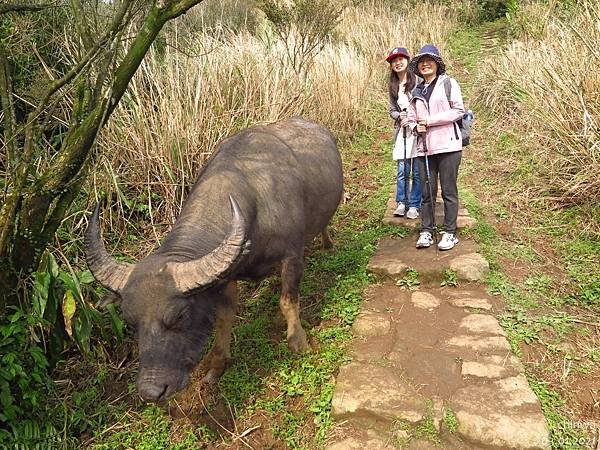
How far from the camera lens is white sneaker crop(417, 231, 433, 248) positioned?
4.59 meters

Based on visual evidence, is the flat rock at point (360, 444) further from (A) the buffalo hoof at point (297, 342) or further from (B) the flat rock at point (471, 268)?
(B) the flat rock at point (471, 268)

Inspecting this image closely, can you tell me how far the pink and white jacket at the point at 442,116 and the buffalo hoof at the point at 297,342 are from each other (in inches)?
80.7

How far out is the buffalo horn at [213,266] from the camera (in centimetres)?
255

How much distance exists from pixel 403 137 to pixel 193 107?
2.27 meters

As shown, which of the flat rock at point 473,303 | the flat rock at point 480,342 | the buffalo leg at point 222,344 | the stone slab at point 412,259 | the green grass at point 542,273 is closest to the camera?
the green grass at point 542,273

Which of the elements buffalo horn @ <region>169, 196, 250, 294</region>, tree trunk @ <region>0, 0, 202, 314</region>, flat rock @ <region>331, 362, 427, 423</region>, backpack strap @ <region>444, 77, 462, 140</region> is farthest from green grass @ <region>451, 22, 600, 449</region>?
tree trunk @ <region>0, 0, 202, 314</region>

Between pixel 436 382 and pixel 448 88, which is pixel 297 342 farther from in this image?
pixel 448 88

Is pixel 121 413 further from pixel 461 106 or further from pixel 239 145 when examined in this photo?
pixel 461 106

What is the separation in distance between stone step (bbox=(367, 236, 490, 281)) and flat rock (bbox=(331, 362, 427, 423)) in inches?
51.0

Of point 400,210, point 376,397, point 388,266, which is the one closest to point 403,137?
point 400,210

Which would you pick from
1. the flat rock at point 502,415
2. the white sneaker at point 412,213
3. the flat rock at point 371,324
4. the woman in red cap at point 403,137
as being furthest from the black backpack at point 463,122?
the flat rock at point 502,415

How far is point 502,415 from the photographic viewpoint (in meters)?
2.66

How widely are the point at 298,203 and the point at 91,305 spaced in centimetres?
172

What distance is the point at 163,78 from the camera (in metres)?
5.36
